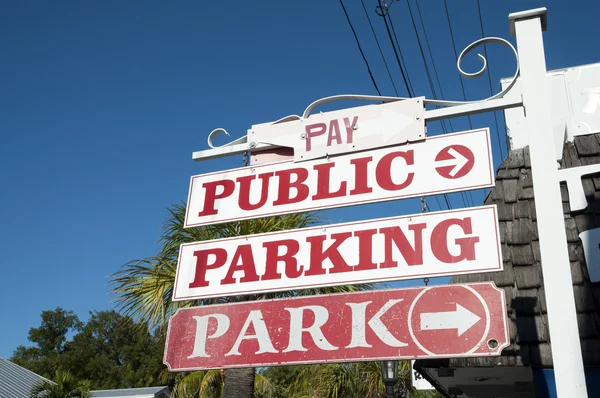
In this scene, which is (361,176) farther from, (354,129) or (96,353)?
(96,353)

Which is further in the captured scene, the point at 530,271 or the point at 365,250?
the point at 530,271

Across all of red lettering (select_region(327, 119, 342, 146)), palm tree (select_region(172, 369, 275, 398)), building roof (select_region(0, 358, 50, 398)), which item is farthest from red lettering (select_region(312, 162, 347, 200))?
building roof (select_region(0, 358, 50, 398))

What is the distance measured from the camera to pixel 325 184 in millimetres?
4219

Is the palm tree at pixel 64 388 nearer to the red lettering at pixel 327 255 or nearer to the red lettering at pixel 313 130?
the red lettering at pixel 313 130

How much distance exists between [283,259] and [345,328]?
65 cm

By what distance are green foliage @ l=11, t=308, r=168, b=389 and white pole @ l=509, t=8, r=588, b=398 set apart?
136ft

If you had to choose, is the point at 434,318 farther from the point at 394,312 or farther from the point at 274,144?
the point at 274,144

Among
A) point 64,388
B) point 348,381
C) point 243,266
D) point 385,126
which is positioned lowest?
point 243,266

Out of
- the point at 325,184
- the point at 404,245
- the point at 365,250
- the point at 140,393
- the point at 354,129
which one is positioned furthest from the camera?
the point at 140,393

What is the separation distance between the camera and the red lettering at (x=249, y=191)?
4.34 metres

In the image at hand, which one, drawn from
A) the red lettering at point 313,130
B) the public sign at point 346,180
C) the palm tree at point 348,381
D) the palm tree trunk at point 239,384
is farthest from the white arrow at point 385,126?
the palm tree at point 348,381

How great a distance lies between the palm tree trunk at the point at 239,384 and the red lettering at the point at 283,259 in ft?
17.0

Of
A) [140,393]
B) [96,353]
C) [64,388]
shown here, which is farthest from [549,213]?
[96,353]

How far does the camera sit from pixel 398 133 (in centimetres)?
417
